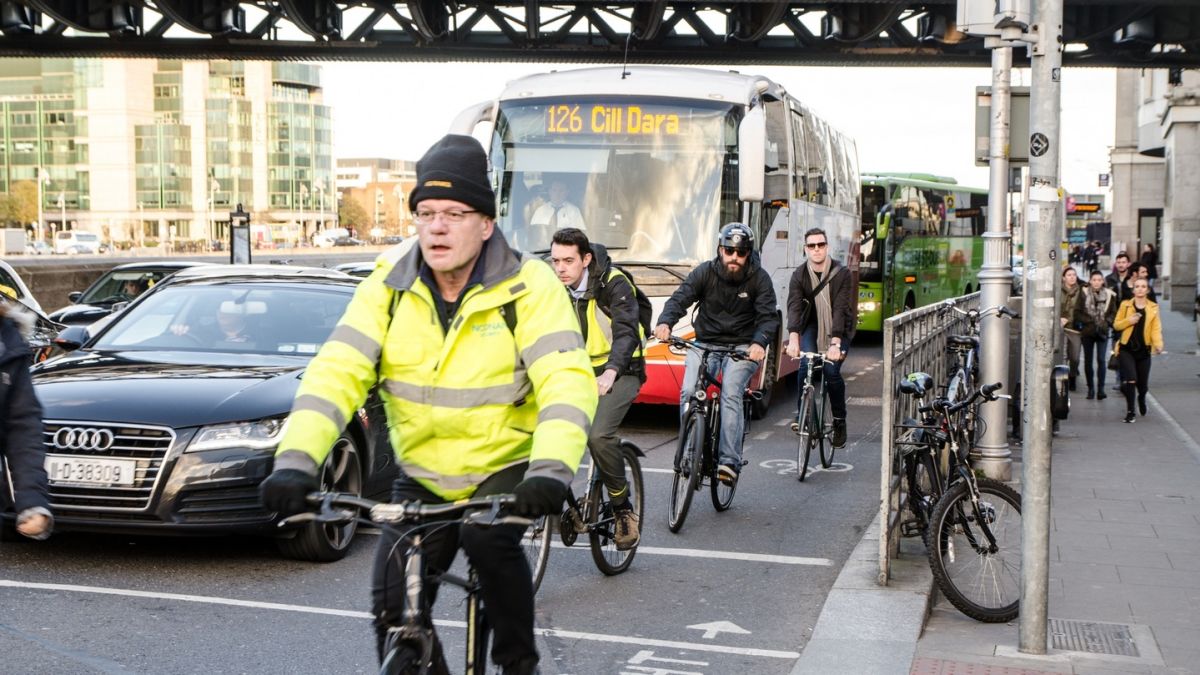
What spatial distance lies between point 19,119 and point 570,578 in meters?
155

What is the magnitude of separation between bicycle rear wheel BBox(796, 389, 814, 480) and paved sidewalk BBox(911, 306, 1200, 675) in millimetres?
1770

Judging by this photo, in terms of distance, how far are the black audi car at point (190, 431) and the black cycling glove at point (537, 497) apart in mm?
3813

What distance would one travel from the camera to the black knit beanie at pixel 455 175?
12.2 ft

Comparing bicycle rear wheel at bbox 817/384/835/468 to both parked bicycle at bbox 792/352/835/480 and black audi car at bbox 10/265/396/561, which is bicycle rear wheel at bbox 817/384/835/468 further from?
black audi car at bbox 10/265/396/561

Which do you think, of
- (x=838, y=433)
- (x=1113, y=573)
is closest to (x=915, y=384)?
(x=1113, y=573)

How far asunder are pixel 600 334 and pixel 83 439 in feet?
8.77

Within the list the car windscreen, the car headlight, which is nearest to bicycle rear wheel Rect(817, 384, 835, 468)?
the car windscreen

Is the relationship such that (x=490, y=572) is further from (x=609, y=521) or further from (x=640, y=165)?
(x=640, y=165)

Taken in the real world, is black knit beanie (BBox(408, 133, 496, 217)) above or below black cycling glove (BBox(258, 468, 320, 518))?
above

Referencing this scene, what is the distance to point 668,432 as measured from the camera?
14.1 metres

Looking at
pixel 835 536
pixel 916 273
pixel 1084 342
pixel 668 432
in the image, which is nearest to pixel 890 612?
pixel 835 536

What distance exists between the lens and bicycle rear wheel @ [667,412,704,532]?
8633 millimetres

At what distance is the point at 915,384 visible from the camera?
295 inches

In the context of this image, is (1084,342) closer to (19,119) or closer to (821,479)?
(821,479)
